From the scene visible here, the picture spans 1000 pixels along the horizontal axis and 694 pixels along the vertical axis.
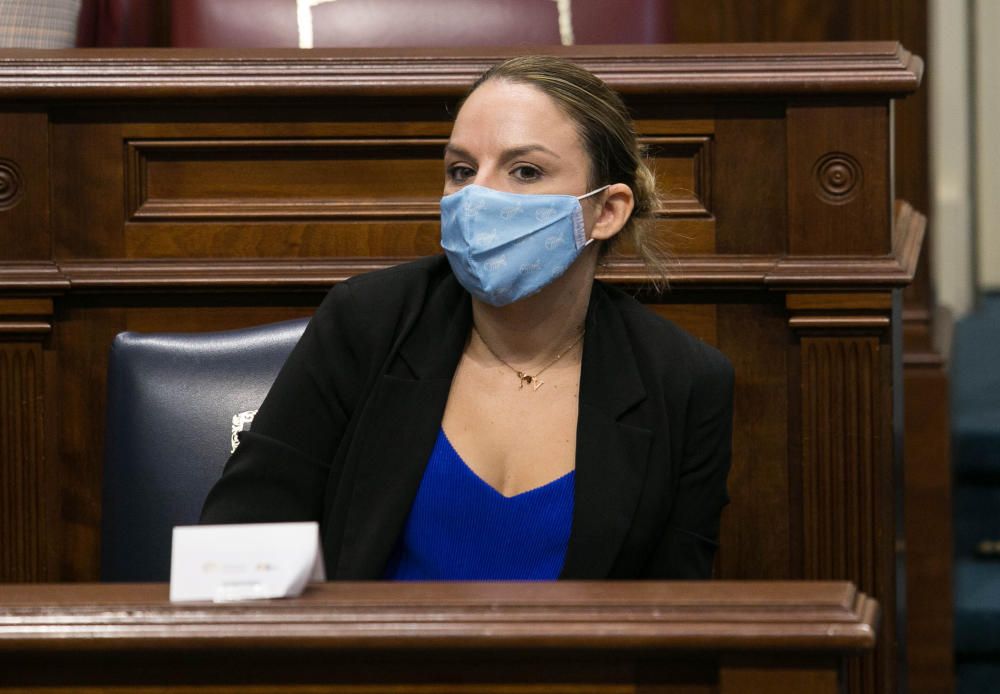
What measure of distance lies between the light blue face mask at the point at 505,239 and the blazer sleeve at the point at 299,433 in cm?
13

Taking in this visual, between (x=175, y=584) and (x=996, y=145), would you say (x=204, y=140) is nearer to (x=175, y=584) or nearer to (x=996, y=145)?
A: (x=175, y=584)

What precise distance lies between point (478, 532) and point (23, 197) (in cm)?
79

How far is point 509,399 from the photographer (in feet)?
5.25

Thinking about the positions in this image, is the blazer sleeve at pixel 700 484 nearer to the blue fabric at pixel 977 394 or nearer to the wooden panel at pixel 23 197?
the wooden panel at pixel 23 197

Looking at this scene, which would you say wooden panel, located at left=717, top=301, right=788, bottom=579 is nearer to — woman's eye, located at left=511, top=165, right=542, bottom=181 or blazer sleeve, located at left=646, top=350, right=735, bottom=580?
blazer sleeve, located at left=646, top=350, right=735, bottom=580

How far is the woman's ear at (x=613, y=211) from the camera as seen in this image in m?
1.65

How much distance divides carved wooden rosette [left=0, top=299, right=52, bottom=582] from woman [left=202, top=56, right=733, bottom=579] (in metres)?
0.47

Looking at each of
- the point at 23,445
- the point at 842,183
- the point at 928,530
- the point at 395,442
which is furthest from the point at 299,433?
the point at 928,530

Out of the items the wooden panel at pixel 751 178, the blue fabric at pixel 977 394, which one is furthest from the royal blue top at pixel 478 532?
the blue fabric at pixel 977 394

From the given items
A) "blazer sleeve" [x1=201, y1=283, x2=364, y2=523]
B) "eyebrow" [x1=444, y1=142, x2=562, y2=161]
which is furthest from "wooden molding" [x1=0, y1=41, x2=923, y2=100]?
"blazer sleeve" [x1=201, y1=283, x2=364, y2=523]

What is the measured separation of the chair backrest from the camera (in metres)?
1.66

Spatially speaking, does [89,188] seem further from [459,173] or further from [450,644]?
[450,644]

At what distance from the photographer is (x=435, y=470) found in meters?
1.52

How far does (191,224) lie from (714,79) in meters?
0.69
